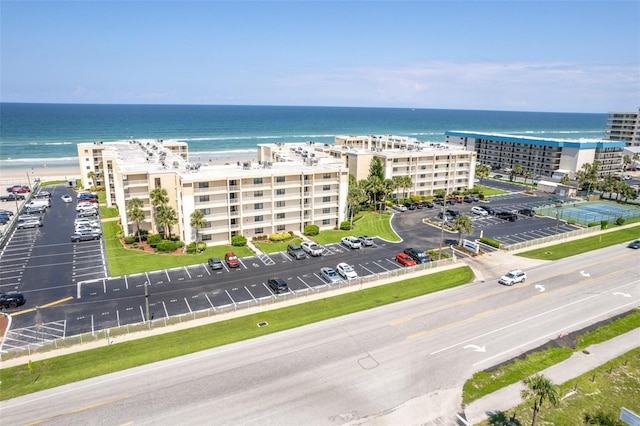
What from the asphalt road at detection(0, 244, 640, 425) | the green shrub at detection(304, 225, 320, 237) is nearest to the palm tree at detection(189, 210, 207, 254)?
the green shrub at detection(304, 225, 320, 237)

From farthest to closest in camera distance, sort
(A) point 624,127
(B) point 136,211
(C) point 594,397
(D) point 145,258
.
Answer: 1. (A) point 624,127
2. (B) point 136,211
3. (D) point 145,258
4. (C) point 594,397

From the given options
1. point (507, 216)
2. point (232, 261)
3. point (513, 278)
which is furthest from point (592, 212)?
point (232, 261)

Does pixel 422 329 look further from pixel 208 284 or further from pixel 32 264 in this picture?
pixel 32 264

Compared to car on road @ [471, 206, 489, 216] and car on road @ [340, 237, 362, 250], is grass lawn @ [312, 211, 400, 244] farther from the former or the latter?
car on road @ [471, 206, 489, 216]

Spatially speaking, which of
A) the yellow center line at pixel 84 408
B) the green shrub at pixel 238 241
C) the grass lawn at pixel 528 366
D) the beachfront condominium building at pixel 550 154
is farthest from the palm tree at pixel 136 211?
the beachfront condominium building at pixel 550 154

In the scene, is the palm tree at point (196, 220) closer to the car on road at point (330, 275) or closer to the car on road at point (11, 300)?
the car on road at point (330, 275)

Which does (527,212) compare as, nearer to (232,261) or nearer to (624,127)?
(232,261)

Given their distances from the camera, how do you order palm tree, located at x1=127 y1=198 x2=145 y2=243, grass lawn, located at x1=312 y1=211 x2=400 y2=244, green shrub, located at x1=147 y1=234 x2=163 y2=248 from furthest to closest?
grass lawn, located at x1=312 y1=211 x2=400 y2=244 < green shrub, located at x1=147 y1=234 x2=163 y2=248 < palm tree, located at x1=127 y1=198 x2=145 y2=243
